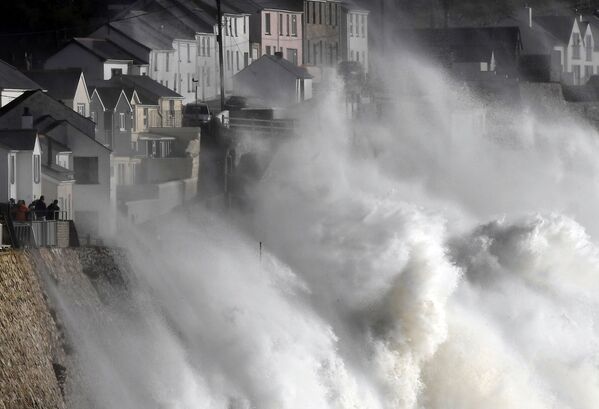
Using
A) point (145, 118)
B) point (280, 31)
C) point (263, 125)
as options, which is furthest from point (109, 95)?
point (280, 31)

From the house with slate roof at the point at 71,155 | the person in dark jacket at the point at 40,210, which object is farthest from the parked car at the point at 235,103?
the person in dark jacket at the point at 40,210

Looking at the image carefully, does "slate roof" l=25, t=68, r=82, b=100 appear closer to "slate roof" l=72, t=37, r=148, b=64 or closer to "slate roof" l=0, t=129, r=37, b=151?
"slate roof" l=72, t=37, r=148, b=64

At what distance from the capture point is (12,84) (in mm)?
48688

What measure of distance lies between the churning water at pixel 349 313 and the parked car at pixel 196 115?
10476 millimetres

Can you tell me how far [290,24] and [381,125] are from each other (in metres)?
12.9

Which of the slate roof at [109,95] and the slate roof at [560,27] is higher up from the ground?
the slate roof at [560,27]

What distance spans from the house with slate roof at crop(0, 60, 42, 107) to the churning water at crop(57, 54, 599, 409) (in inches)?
260

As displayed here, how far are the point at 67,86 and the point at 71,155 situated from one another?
7375mm

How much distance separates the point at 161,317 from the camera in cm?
2998

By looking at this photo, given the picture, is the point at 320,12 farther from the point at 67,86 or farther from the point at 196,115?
the point at 67,86

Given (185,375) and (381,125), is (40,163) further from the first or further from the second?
(381,125)

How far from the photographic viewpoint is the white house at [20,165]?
39.3 m

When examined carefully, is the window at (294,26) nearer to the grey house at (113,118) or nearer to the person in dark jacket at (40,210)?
the grey house at (113,118)

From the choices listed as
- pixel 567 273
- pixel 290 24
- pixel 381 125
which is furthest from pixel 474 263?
pixel 290 24
